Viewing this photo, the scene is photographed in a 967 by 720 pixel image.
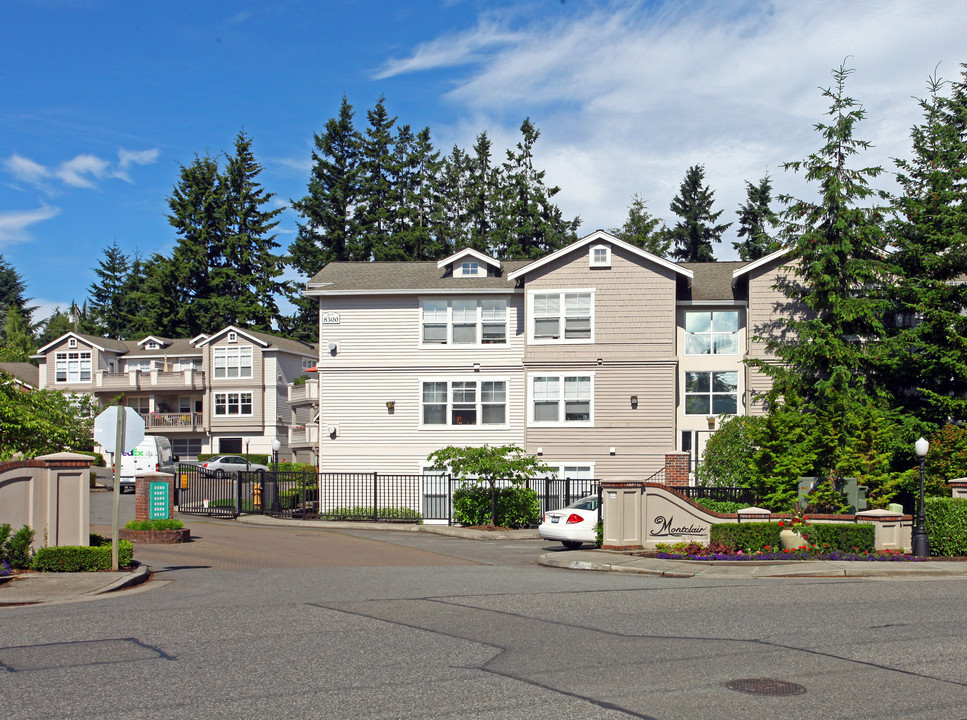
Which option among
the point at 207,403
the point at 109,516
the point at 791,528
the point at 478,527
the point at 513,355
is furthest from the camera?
the point at 207,403

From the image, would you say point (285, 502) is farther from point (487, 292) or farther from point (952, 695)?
point (952, 695)

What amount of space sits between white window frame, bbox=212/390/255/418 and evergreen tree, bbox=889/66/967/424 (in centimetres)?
4248

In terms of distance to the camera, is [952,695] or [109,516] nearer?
[952,695]

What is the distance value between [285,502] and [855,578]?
22337 mm

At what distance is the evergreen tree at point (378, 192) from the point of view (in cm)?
7238

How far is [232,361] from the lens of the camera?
64500 millimetres

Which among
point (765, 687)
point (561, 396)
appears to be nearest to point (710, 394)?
point (561, 396)

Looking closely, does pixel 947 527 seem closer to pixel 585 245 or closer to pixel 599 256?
pixel 599 256

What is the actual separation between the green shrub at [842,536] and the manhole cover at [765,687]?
1406 cm

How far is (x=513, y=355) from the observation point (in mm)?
36375

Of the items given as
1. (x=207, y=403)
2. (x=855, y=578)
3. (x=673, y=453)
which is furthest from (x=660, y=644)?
(x=207, y=403)

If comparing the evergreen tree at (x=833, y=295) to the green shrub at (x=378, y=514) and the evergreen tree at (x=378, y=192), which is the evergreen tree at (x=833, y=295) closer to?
the green shrub at (x=378, y=514)

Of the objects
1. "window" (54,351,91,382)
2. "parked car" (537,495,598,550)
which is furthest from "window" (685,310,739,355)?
"window" (54,351,91,382)

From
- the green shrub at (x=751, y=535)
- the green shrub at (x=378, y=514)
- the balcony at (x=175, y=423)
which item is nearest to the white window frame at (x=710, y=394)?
the green shrub at (x=378, y=514)
